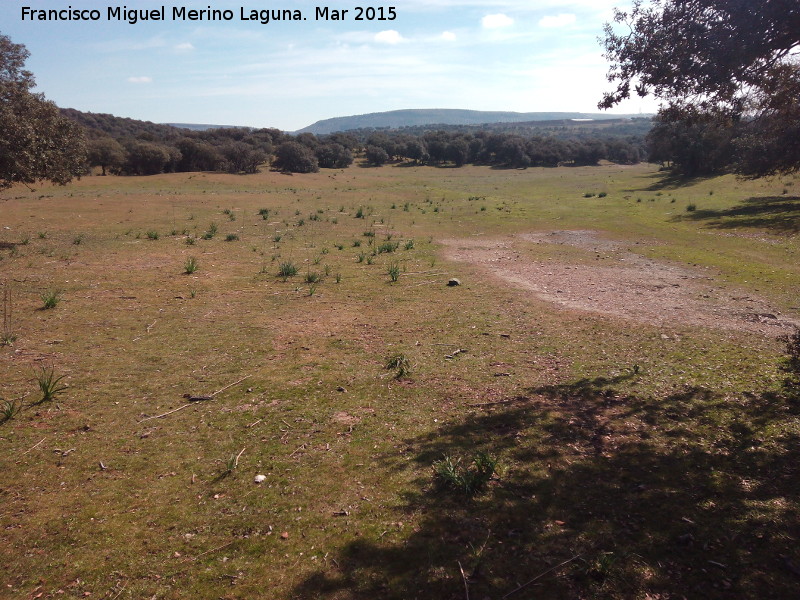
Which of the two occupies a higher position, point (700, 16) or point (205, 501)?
point (700, 16)

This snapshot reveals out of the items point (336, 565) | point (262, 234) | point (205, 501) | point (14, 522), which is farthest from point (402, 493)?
point (262, 234)

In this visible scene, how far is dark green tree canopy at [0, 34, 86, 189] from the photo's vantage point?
1756cm

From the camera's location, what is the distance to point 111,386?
7.61 metres

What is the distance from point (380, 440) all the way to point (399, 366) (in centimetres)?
223

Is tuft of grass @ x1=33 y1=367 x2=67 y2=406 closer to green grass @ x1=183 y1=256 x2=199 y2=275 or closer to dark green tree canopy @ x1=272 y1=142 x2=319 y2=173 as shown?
green grass @ x1=183 y1=256 x2=199 y2=275

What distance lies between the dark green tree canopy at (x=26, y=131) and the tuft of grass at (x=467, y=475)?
19.4 metres

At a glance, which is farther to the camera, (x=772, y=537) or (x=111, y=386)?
(x=111, y=386)

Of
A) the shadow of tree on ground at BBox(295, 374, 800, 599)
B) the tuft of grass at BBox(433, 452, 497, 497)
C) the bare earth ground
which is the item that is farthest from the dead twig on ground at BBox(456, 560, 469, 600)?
the bare earth ground

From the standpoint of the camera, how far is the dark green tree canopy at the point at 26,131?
57.6 feet

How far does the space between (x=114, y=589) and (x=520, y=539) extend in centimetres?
330

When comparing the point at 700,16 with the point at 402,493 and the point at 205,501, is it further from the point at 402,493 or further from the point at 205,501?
the point at 205,501

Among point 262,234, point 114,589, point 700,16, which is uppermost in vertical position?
point 700,16

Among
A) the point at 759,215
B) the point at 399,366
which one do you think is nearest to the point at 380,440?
the point at 399,366

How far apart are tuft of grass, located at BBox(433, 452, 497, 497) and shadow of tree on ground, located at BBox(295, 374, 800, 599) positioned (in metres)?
0.10
